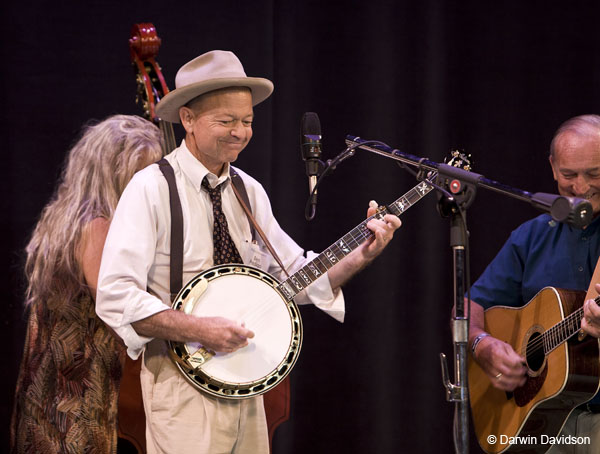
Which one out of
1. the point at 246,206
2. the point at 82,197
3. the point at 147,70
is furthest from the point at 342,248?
the point at 147,70

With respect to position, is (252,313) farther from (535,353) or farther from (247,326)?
(535,353)

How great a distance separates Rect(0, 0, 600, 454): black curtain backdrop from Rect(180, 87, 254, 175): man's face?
130 centimetres

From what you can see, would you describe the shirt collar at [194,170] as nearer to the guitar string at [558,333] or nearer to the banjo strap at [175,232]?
the banjo strap at [175,232]

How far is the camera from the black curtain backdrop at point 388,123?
3.97m

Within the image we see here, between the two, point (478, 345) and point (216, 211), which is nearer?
point (216, 211)

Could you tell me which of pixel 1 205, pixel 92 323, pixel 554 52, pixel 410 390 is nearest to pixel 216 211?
pixel 92 323

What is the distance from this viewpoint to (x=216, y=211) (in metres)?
2.65

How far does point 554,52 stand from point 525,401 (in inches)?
89.9

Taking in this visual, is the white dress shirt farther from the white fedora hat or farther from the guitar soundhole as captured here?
the guitar soundhole

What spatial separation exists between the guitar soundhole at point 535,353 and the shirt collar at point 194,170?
137 centimetres

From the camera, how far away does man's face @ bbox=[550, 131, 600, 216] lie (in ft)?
9.37

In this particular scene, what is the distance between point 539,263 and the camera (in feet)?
9.91

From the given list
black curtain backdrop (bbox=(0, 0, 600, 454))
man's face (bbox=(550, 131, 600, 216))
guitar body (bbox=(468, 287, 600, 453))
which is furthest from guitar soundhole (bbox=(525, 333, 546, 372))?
black curtain backdrop (bbox=(0, 0, 600, 454))

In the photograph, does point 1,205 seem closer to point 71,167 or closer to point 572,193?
point 71,167
